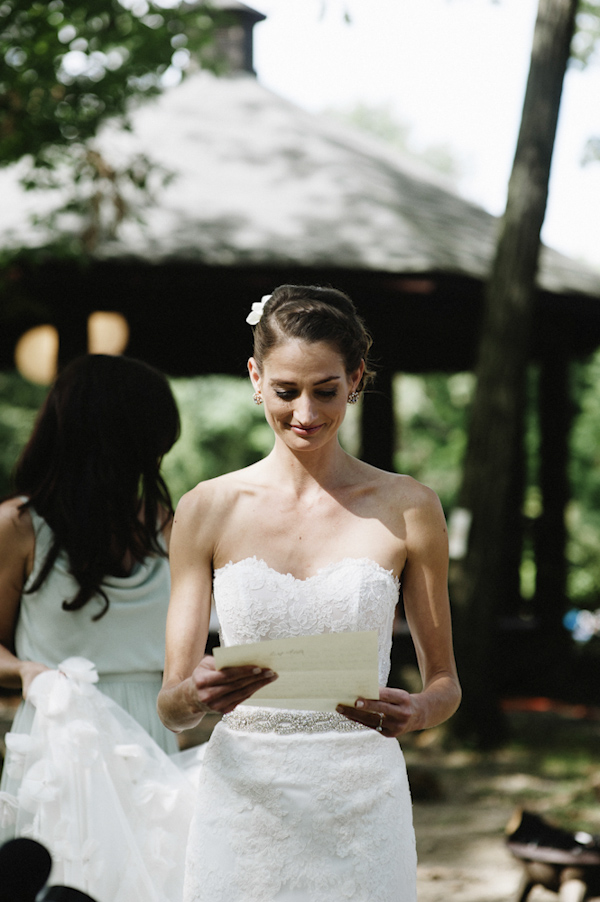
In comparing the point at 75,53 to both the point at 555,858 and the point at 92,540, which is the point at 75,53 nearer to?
the point at 92,540

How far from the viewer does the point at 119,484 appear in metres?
3.11

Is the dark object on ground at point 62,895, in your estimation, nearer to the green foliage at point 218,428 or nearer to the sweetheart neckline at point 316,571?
the sweetheart neckline at point 316,571

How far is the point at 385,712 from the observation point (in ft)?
6.59

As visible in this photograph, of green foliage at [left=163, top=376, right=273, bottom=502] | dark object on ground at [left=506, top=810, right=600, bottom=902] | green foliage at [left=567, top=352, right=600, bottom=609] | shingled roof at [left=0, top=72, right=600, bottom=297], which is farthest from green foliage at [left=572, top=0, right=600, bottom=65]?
green foliage at [left=163, top=376, right=273, bottom=502]

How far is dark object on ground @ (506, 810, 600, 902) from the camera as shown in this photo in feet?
13.4

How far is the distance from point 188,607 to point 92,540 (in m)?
0.89

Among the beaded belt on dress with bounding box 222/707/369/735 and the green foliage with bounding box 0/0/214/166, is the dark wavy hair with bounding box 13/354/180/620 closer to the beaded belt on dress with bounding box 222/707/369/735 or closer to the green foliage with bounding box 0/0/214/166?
the beaded belt on dress with bounding box 222/707/369/735

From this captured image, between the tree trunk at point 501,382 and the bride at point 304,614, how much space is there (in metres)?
5.65

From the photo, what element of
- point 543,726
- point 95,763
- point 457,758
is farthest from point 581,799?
point 95,763

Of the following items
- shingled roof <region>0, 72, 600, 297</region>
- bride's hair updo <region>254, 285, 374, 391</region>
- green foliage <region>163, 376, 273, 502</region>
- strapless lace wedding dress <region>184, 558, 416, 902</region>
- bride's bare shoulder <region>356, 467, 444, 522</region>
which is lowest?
green foliage <region>163, 376, 273, 502</region>

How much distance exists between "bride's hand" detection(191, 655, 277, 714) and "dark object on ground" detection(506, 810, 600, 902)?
2.72 metres

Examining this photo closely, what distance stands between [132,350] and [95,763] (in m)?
9.13

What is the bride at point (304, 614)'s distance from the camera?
218 centimetres

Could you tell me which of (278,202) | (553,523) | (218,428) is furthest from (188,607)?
(218,428)
